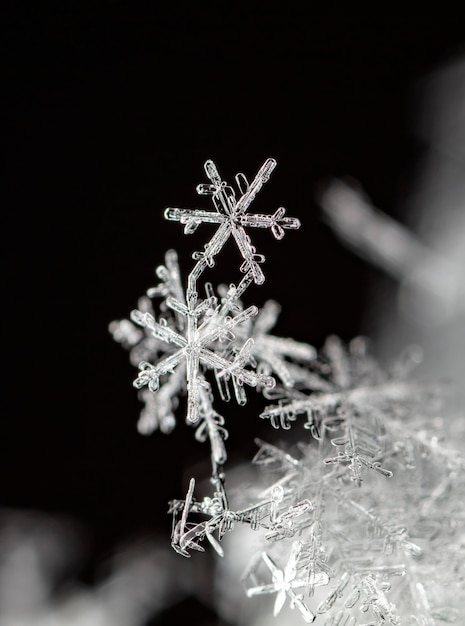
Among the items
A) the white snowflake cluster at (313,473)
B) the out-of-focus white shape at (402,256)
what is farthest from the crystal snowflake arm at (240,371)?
the out-of-focus white shape at (402,256)

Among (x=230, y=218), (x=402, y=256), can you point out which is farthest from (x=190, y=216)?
(x=402, y=256)

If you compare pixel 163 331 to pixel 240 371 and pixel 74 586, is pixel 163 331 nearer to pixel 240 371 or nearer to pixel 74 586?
pixel 240 371

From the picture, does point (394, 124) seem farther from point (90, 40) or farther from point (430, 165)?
point (90, 40)

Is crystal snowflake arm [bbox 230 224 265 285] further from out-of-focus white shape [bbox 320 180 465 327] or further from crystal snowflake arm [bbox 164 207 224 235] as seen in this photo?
out-of-focus white shape [bbox 320 180 465 327]

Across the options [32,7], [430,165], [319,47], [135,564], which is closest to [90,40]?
[32,7]

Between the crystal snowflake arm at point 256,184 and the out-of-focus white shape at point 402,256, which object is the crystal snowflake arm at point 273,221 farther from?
the out-of-focus white shape at point 402,256
